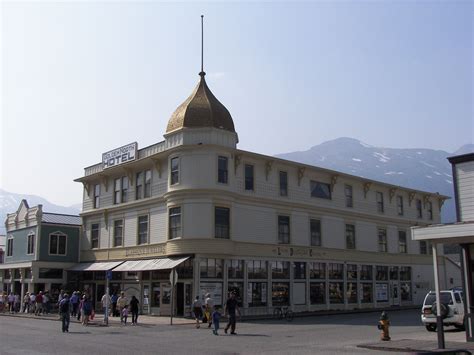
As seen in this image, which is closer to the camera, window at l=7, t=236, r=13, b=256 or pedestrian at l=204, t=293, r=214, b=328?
pedestrian at l=204, t=293, r=214, b=328

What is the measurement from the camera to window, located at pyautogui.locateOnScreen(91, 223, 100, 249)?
4459cm

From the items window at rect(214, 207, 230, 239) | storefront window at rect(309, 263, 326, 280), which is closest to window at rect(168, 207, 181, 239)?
window at rect(214, 207, 230, 239)

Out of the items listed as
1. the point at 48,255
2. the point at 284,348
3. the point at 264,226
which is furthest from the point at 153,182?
the point at 284,348

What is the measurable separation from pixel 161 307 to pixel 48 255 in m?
13.9

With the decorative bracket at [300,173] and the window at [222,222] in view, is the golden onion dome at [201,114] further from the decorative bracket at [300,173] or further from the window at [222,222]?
the decorative bracket at [300,173]

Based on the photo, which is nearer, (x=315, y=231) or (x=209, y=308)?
(x=209, y=308)

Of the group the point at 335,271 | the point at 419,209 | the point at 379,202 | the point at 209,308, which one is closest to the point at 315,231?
the point at 335,271

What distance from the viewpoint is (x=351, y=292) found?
43344mm

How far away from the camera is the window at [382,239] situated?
155ft

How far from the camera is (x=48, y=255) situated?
45.1 m

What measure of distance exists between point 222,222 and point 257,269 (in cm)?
437

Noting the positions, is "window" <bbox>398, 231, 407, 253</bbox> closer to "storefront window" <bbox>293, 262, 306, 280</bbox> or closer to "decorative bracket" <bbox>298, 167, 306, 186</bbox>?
"storefront window" <bbox>293, 262, 306, 280</bbox>

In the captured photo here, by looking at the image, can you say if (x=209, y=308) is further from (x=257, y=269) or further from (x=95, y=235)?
(x=95, y=235)

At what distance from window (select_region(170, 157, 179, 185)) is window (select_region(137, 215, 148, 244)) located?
471 centimetres
